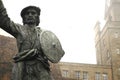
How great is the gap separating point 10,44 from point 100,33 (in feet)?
136

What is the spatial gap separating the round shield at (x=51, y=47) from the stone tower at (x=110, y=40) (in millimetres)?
53350

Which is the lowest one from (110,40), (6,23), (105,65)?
(105,65)

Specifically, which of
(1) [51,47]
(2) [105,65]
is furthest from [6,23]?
(2) [105,65]

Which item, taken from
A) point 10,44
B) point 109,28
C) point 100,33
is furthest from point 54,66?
point 100,33

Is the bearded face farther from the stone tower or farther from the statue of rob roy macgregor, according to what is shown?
the stone tower

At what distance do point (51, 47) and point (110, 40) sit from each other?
56.9 m

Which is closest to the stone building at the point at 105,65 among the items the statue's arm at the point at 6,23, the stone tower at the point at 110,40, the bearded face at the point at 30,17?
the stone tower at the point at 110,40

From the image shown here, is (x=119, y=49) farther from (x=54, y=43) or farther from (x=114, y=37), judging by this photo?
(x=54, y=43)

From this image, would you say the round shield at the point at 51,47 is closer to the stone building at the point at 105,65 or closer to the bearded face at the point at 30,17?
the bearded face at the point at 30,17

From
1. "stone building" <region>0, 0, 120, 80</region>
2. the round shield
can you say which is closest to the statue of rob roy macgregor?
the round shield

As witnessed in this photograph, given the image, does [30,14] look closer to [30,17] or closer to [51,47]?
[30,17]

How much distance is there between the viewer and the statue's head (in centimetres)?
588

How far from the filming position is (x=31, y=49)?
5.65m

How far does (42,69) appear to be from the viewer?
556 centimetres
